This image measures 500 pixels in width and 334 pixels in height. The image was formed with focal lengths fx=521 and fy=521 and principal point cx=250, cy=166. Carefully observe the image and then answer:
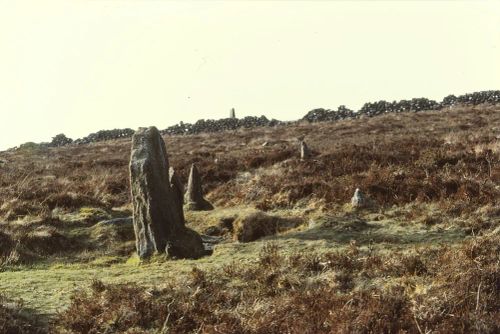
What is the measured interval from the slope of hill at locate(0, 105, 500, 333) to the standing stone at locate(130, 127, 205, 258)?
0.43 m

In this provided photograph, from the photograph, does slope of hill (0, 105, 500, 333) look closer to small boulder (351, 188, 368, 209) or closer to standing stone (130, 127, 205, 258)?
small boulder (351, 188, 368, 209)

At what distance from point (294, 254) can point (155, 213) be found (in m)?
3.27

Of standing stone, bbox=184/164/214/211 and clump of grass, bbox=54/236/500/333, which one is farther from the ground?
standing stone, bbox=184/164/214/211

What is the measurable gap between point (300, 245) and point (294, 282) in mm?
2046

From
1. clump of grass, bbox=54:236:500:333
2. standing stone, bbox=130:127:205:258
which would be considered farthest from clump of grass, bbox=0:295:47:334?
standing stone, bbox=130:127:205:258

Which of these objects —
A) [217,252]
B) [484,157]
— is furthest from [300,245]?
[484,157]

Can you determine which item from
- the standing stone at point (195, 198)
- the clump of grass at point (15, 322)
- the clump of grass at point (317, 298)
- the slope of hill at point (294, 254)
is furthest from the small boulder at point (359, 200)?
the clump of grass at point (15, 322)

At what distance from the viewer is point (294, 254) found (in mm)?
8852

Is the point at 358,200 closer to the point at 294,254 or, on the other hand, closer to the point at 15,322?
the point at 294,254

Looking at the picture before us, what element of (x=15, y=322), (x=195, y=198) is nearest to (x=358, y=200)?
(x=195, y=198)

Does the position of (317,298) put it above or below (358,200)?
below

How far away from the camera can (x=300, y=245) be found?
9.71 m

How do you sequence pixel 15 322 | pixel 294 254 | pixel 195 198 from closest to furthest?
pixel 15 322
pixel 294 254
pixel 195 198

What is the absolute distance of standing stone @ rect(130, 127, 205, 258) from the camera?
34.5 ft
